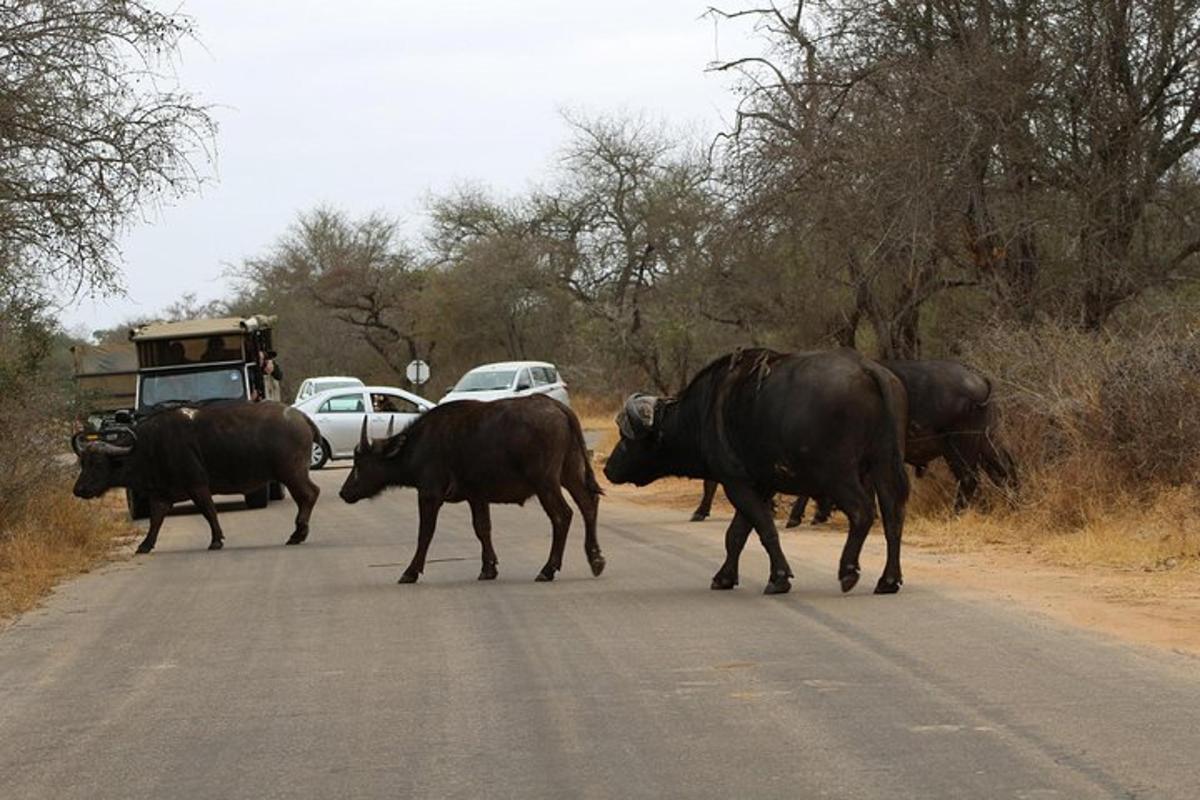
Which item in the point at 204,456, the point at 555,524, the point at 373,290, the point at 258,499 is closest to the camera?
the point at 555,524

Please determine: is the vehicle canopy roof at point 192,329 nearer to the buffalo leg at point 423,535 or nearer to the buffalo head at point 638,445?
the buffalo leg at point 423,535

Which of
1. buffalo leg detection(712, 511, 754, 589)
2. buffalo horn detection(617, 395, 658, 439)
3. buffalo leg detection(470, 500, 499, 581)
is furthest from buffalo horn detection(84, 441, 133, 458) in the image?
buffalo leg detection(712, 511, 754, 589)

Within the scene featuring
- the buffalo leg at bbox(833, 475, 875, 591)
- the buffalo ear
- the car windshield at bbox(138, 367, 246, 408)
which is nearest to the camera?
the buffalo leg at bbox(833, 475, 875, 591)

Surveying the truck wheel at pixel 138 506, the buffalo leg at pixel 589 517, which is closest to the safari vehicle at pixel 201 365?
the truck wheel at pixel 138 506

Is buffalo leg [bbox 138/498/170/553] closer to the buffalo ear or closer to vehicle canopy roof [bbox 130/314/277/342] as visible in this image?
the buffalo ear

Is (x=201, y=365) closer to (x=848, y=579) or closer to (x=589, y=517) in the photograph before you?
(x=589, y=517)

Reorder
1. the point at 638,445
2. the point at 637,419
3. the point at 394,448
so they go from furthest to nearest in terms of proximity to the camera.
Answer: the point at 394,448
the point at 638,445
the point at 637,419

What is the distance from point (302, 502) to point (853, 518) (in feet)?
30.6

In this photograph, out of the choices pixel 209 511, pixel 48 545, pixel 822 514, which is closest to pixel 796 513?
pixel 822 514

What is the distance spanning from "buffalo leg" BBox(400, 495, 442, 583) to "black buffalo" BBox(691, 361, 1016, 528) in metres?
4.51

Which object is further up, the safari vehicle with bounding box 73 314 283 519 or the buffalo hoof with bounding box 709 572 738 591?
the safari vehicle with bounding box 73 314 283 519

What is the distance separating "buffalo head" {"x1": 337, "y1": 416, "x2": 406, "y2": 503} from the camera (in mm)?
16750

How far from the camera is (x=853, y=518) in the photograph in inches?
520

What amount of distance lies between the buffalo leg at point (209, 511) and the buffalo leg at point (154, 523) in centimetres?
33
